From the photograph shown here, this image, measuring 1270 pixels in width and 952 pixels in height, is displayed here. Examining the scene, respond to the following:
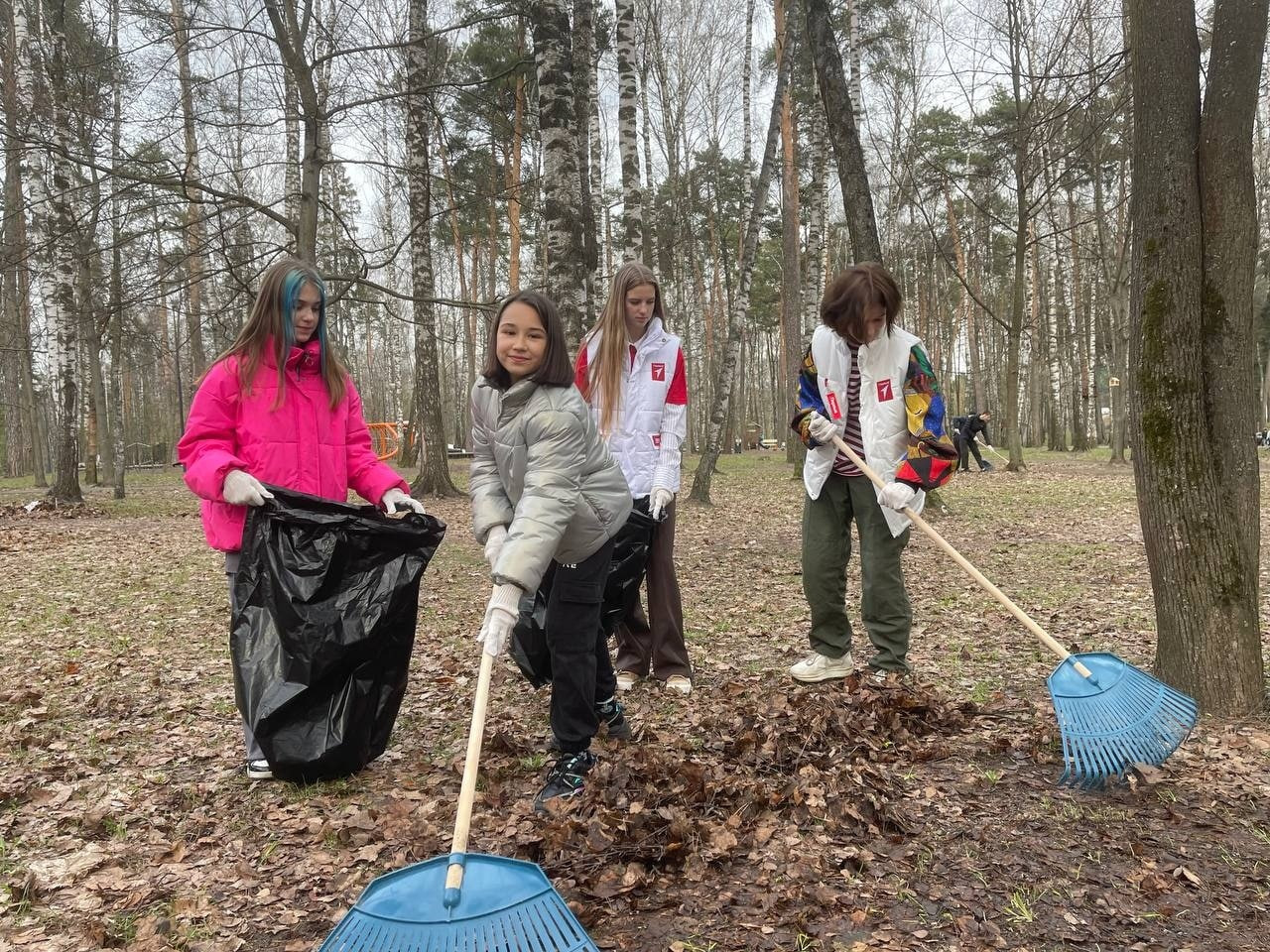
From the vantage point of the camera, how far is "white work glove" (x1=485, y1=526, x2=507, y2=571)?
2662 millimetres

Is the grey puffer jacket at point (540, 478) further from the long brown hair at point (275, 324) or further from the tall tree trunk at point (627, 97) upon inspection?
the tall tree trunk at point (627, 97)

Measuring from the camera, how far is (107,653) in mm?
4828

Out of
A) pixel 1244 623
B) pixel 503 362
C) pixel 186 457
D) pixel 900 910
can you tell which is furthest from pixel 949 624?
pixel 186 457

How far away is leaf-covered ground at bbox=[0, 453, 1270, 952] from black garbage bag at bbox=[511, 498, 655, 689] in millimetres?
331

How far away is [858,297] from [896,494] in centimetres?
89

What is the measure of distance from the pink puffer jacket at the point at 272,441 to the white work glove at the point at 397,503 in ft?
0.22

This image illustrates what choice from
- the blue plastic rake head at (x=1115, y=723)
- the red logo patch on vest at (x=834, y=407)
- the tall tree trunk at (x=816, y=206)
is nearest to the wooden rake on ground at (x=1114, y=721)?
the blue plastic rake head at (x=1115, y=723)

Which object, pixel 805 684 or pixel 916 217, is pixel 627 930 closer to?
pixel 805 684

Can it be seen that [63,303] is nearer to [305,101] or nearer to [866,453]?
[305,101]

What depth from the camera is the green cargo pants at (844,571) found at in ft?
12.3

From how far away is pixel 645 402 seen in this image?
390cm

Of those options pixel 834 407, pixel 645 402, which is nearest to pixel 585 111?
pixel 645 402

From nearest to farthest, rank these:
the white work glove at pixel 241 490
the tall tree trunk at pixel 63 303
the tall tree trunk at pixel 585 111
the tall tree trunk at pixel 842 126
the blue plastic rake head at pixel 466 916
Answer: the blue plastic rake head at pixel 466 916, the white work glove at pixel 241 490, the tall tree trunk at pixel 585 111, the tall tree trunk at pixel 842 126, the tall tree trunk at pixel 63 303

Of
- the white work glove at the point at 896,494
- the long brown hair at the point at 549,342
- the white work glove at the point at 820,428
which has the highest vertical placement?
the long brown hair at the point at 549,342
